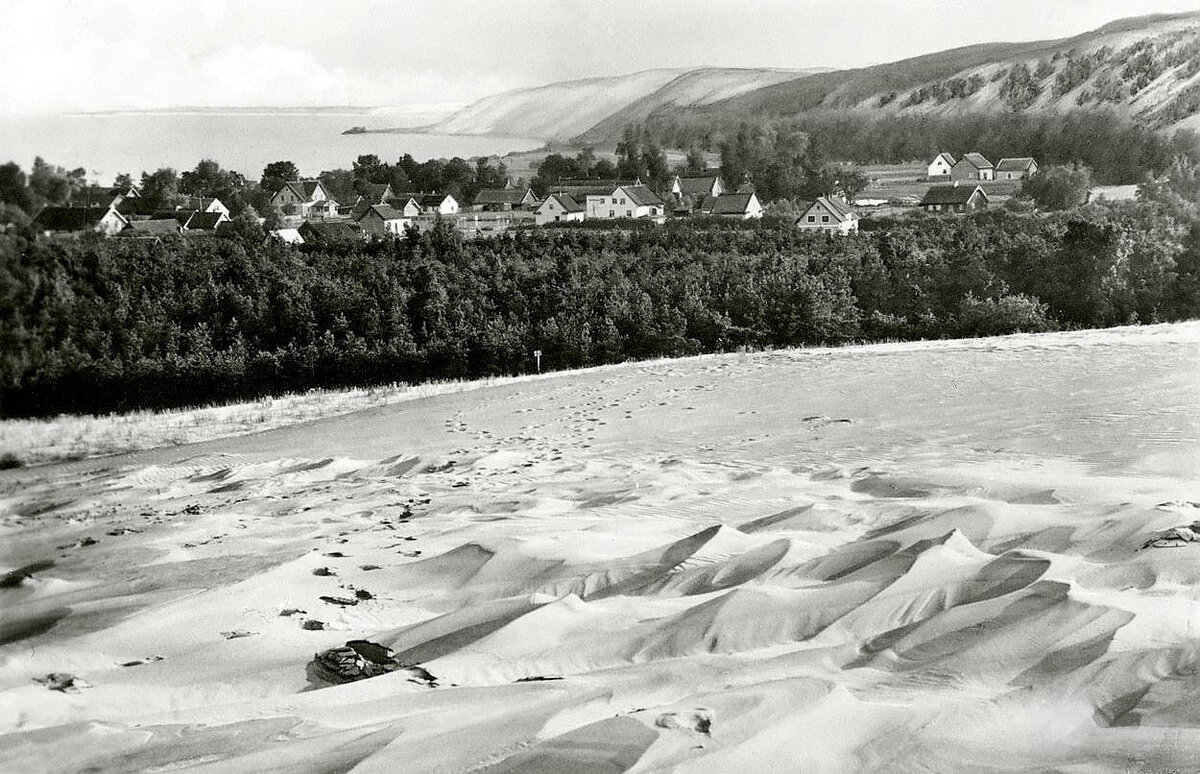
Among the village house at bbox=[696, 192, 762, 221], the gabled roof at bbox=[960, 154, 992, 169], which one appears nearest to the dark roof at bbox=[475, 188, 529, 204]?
the village house at bbox=[696, 192, 762, 221]

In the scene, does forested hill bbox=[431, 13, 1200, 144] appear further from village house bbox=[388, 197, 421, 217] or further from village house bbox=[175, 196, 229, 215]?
village house bbox=[388, 197, 421, 217]

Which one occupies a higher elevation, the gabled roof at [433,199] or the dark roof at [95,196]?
the gabled roof at [433,199]

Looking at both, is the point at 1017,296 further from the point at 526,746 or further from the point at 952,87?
the point at 526,746

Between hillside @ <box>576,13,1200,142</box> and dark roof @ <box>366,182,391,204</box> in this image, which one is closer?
hillside @ <box>576,13,1200,142</box>

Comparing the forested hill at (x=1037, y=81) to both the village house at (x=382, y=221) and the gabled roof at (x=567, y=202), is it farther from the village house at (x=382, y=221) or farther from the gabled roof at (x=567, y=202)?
the gabled roof at (x=567, y=202)

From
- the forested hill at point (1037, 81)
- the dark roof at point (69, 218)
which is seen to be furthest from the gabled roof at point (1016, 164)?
the dark roof at point (69, 218)

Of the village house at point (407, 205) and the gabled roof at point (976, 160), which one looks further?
the gabled roof at point (976, 160)
